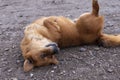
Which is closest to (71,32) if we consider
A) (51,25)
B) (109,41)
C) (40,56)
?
(51,25)

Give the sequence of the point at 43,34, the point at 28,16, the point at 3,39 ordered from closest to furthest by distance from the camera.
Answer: the point at 43,34 → the point at 3,39 → the point at 28,16

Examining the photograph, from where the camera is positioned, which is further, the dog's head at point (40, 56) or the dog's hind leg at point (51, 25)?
the dog's hind leg at point (51, 25)

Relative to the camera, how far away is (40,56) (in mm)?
4043

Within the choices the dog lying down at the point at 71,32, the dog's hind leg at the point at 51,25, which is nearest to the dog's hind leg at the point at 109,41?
the dog lying down at the point at 71,32

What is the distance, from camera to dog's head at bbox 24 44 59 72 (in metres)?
4.02

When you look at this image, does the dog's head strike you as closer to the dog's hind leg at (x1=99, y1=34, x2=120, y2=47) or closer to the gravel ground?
the gravel ground

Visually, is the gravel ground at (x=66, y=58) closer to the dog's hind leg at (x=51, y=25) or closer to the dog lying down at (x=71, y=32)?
the dog lying down at (x=71, y=32)

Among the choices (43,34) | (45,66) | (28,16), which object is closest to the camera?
(45,66)

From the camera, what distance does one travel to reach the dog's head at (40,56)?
13.2 ft

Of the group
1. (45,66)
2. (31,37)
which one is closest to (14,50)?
(31,37)

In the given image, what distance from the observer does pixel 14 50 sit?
4805 mm

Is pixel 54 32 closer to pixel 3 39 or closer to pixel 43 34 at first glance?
pixel 43 34

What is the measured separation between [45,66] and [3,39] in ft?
4.18

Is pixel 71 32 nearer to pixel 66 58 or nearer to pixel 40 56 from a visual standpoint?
pixel 66 58
